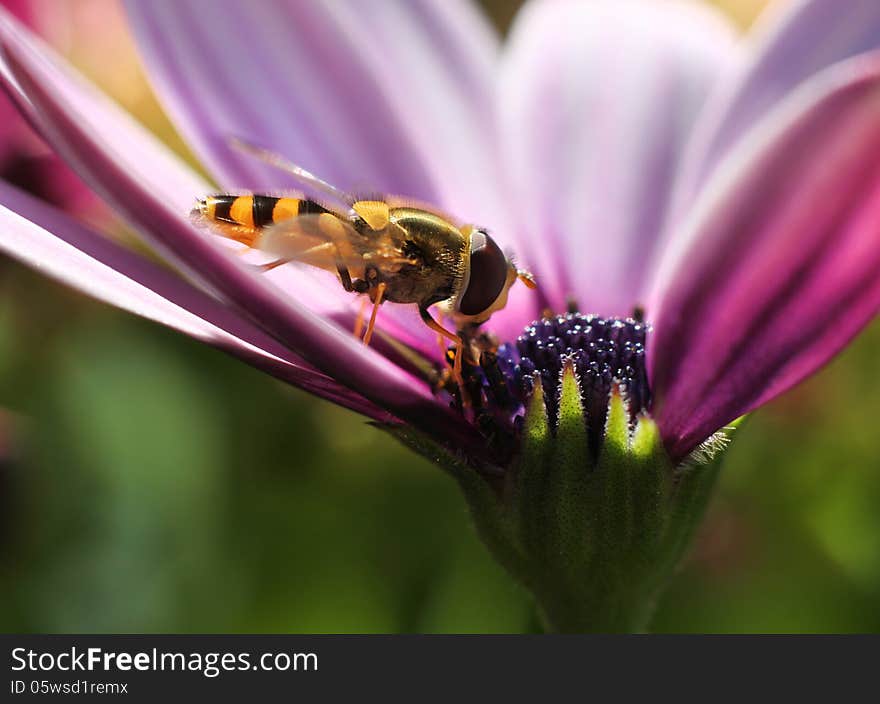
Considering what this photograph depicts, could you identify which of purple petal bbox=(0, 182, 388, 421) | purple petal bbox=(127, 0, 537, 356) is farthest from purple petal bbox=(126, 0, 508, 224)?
purple petal bbox=(0, 182, 388, 421)

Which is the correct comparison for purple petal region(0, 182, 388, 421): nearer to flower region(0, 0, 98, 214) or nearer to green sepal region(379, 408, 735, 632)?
green sepal region(379, 408, 735, 632)

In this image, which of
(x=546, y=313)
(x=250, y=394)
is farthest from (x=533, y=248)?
(x=250, y=394)

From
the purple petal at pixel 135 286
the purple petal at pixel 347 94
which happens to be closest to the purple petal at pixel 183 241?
the purple petal at pixel 135 286

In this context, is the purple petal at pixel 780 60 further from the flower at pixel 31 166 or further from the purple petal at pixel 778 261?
the flower at pixel 31 166

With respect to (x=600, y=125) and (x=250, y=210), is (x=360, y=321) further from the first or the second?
(x=600, y=125)

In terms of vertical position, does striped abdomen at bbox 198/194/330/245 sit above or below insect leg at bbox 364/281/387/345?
above

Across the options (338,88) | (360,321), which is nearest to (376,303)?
(360,321)
